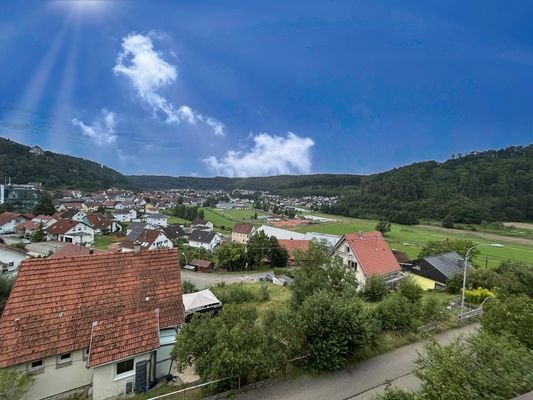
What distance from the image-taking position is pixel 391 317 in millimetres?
13938

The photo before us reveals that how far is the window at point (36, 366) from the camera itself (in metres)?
10.6

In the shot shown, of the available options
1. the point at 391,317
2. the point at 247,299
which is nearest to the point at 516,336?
the point at 391,317

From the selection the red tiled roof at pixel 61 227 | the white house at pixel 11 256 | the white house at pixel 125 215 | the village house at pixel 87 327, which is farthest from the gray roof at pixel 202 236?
the village house at pixel 87 327

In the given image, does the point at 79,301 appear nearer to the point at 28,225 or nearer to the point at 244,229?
the point at 244,229

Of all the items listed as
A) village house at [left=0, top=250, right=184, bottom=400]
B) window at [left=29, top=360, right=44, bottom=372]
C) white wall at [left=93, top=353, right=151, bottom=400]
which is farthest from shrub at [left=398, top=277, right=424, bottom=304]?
window at [left=29, top=360, right=44, bottom=372]

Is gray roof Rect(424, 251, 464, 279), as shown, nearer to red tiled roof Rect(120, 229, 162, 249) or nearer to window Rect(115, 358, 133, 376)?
window Rect(115, 358, 133, 376)

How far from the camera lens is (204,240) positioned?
211ft

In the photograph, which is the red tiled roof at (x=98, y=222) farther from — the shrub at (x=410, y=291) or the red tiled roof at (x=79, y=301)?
the shrub at (x=410, y=291)

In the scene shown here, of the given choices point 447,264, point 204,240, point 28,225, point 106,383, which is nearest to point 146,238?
point 204,240

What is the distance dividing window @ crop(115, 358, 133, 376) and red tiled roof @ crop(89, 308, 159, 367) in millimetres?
564

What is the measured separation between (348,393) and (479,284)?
70.6 ft

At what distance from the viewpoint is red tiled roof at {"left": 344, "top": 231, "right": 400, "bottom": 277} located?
27.0 metres

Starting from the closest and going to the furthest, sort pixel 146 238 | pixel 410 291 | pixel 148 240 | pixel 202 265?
1. pixel 410 291
2. pixel 202 265
3. pixel 148 240
4. pixel 146 238

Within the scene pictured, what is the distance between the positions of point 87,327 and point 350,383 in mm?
10488
